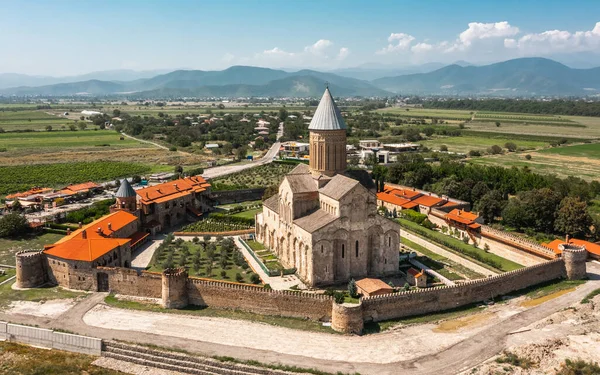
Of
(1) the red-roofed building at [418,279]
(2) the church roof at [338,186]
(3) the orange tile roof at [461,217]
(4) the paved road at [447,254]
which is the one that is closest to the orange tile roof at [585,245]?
(4) the paved road at [447,254]

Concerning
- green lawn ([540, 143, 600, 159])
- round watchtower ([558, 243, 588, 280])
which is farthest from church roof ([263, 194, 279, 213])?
green lawn ([540, 143, 600, 159])

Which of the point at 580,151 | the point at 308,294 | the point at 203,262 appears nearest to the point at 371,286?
the point at 308,294

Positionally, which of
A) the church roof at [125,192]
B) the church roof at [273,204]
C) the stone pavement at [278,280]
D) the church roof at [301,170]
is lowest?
the stone pavement at [278,280]

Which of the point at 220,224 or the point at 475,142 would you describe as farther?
the point at 475,142

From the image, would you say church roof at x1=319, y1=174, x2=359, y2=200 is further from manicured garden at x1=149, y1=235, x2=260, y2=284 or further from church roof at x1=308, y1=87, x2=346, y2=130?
manicured garden at x1=149, y1=235, x2=260, y2=284

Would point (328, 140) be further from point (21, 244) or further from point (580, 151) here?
point (580, 151)

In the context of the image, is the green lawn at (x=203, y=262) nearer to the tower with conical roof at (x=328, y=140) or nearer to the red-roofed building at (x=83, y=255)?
the red-roofed building at (x=83, y=255)

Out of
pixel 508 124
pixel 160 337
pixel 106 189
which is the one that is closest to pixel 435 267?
pixel 160 337

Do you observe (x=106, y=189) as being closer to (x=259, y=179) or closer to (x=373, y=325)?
(x=259, y=179)
